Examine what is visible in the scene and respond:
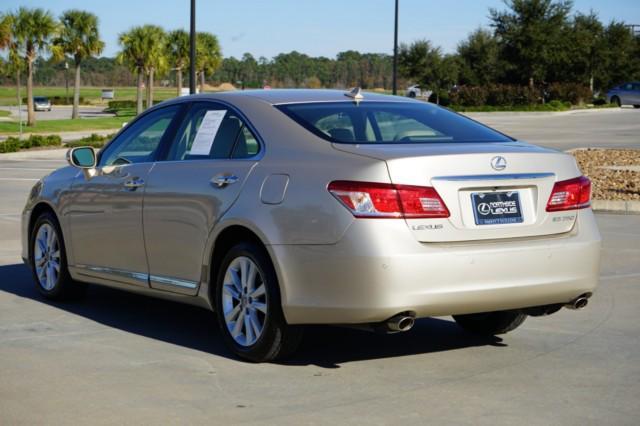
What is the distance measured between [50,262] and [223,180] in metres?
2.59

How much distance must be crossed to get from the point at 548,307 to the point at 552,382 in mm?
654

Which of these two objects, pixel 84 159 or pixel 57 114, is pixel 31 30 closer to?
pixel 57 114

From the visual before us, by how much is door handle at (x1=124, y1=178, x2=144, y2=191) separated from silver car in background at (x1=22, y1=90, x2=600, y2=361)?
0.02 m

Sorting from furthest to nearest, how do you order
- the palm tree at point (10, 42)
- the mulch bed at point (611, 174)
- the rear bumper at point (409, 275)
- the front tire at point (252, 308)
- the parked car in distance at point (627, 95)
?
the parked car in distance at point (627, 95)
the palm tree at point (10, 42)
the mulch bed at point (611, 174)
the front tire at point (252, 308)
the rear bumper at point (409, 275)

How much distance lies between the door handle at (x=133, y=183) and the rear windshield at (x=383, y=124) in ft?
4.15

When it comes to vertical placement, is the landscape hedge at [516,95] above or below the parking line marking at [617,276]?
above

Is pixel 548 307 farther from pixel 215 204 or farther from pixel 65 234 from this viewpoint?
pixel 65 234

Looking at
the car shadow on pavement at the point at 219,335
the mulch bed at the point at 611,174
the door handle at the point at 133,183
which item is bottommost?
the car shadow on pavement at the point at 219,335

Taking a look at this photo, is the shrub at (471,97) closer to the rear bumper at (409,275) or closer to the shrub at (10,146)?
the shrub at (10,146)

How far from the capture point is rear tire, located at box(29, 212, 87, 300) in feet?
28.6

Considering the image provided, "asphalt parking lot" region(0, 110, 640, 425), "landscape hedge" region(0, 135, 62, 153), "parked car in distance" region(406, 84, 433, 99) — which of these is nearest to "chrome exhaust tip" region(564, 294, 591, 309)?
"asphalt parking lot" region(0, 110, 640, 425)

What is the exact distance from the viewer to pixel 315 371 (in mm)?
6484

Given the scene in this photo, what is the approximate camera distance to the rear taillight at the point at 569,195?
256 inches

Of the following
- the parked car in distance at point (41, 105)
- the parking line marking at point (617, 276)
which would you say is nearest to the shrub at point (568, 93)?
the parked car in distance at point (41, 105)
